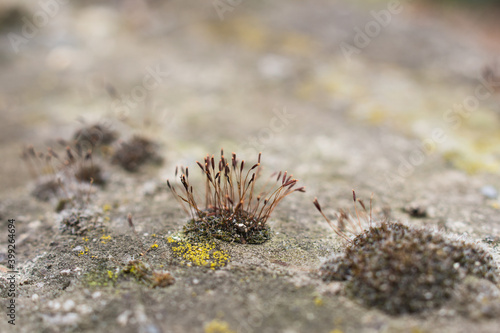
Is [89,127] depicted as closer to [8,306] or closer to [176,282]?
[8,306]

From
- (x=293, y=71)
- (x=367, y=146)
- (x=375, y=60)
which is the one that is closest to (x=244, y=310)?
(x=367, y=146)

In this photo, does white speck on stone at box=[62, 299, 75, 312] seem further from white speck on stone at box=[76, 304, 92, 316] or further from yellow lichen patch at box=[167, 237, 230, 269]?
yellow lichen patch at box=[167, 237, 230, 269]

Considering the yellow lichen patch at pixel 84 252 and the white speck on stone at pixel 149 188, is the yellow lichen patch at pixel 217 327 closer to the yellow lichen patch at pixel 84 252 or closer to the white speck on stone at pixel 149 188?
the yellow lichen patch at pixel 84 252

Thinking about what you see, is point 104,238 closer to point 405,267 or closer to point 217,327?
point 217,327

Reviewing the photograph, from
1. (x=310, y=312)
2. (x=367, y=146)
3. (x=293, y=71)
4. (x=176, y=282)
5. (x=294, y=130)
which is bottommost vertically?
(x=310, y=312)

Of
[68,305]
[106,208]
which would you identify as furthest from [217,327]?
[106,208]

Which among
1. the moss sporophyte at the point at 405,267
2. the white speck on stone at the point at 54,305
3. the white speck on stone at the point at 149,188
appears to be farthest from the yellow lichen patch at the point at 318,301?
the white speck on stone at the point at 149,188
